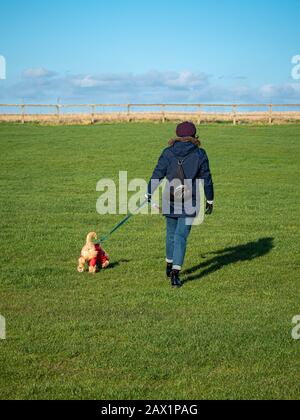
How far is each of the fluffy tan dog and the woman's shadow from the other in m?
1.22

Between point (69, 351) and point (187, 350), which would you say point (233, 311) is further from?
point (69, 351)

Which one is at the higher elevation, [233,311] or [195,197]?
[195,197]

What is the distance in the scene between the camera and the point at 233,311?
23.3 ft

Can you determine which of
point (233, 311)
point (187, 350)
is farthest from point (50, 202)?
point (187, 350)

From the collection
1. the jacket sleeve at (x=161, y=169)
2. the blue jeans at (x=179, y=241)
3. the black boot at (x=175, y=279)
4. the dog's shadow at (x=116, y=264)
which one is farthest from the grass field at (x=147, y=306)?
the jacket sleeve at (x=161, y=169)

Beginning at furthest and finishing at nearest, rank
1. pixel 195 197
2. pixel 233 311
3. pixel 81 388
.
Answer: pixel 195 197, pixel 233 311, pixel 81 388

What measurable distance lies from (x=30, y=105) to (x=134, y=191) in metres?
30.4

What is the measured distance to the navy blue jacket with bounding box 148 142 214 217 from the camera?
7996 millimetres

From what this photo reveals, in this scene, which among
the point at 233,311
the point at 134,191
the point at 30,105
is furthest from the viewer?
the point at 30,105

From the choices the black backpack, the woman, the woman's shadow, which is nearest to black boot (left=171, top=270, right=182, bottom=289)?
the woman

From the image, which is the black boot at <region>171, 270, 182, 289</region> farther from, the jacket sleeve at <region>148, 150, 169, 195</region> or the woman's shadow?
the jacket sleeve at <region>148, 150, 169, 195</region>

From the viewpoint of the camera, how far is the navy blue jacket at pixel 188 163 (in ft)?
26.2

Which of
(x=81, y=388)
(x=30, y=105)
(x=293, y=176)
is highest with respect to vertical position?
(x=30, y=105)

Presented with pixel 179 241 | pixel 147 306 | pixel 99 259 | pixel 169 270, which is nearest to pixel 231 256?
pixel 169 270
